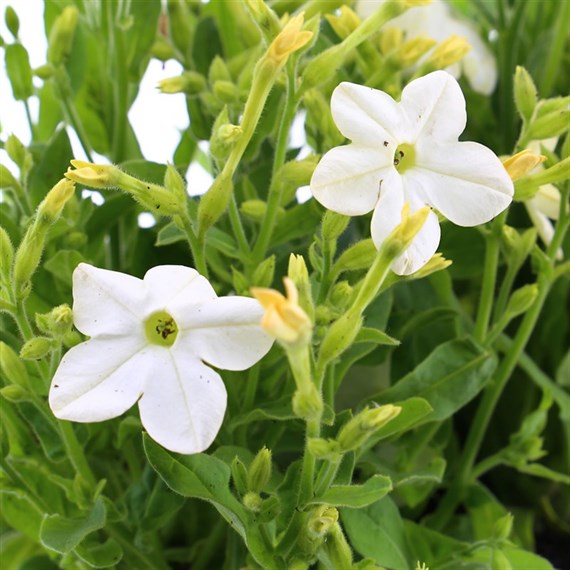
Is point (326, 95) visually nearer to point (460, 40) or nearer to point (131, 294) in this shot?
point (460, 40)

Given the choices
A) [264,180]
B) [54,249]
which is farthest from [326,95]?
[54,249]

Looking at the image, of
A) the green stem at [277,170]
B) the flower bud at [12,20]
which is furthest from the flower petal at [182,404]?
the flower bud at [12,20]

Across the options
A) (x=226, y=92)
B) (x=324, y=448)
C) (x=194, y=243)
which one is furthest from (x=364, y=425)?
(x=226, y=92)

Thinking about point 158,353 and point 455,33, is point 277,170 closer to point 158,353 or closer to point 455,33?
point 158,353

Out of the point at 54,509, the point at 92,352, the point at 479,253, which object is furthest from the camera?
the point at 479,253

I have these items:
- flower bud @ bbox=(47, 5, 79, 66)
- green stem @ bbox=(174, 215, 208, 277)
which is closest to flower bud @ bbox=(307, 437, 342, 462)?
green stem @ bbox=(174, 215, 208, 277)

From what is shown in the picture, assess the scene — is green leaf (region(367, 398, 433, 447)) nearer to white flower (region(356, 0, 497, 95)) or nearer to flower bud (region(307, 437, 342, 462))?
flower bud (region(307, 437, 342, 462))
